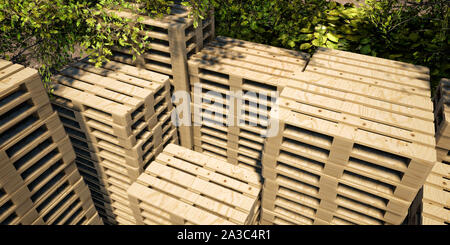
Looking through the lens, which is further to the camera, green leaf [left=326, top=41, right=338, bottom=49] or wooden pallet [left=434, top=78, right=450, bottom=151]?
green leaf [left=326, top=41, right=338, bottom=49]

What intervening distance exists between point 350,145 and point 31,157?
22.1ft

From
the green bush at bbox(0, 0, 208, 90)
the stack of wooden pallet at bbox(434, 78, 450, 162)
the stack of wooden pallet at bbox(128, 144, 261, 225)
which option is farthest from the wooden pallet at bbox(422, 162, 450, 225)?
the green bush at bbox(0, 0, 208, 90)

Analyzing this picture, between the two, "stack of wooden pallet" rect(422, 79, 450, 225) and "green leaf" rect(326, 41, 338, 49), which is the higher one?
"green leaf" rect(326, 41, 338, 49)

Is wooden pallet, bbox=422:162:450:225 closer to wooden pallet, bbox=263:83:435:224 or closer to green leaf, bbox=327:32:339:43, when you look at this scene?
wooden pallet, bbox=263:83:435:224

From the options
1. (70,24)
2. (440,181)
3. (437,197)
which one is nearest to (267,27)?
(70,24)

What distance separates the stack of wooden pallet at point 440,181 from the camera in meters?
5.86

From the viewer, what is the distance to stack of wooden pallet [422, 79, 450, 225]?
231 inches

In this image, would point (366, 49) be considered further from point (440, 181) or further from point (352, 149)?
point (352, 149)

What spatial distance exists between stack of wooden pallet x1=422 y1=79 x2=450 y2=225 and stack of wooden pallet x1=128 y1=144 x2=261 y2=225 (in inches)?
150

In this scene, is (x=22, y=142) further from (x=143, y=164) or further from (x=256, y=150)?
(x=256, y=150)

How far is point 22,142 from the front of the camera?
6277mm

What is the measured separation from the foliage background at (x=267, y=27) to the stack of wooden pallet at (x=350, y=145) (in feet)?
8.49

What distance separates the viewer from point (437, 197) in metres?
6.21

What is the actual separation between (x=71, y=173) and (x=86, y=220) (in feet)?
6.72
